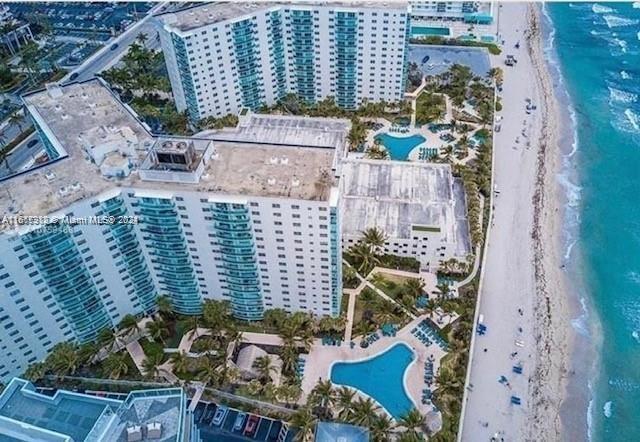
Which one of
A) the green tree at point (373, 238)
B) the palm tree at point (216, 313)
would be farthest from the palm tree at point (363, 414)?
the green tree at point (373, 238)

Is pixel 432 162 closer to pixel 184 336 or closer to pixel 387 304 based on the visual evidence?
pixel 387 304

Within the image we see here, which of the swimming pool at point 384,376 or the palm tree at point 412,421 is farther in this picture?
the swimming pool at point 384,376

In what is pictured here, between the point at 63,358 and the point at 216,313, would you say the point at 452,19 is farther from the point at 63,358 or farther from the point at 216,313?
the point at 63,358

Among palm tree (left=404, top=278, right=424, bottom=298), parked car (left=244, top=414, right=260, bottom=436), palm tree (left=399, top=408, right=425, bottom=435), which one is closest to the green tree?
palm tree (left=404, top=278, right=424, bottom=298)

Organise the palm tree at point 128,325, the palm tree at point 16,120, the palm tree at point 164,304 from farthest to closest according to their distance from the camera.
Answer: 1. the palm tree at point 16,120
2. the palm tree at point 164,304
3. the palm tree at point 128,325

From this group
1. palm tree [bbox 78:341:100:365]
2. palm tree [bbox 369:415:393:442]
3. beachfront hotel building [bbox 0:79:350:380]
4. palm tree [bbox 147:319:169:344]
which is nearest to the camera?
palm tree [bbox 369:415:393:442]

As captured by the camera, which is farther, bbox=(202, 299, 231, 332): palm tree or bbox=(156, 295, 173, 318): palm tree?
bbox=(156, 295, 173, 318): palm tree

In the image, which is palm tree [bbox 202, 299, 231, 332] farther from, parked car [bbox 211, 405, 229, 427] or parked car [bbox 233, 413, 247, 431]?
parked car [bbox 233, 413, 247, 431]

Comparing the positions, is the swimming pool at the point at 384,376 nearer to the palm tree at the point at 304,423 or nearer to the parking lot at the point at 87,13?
the palm tree at the point at 304,423
